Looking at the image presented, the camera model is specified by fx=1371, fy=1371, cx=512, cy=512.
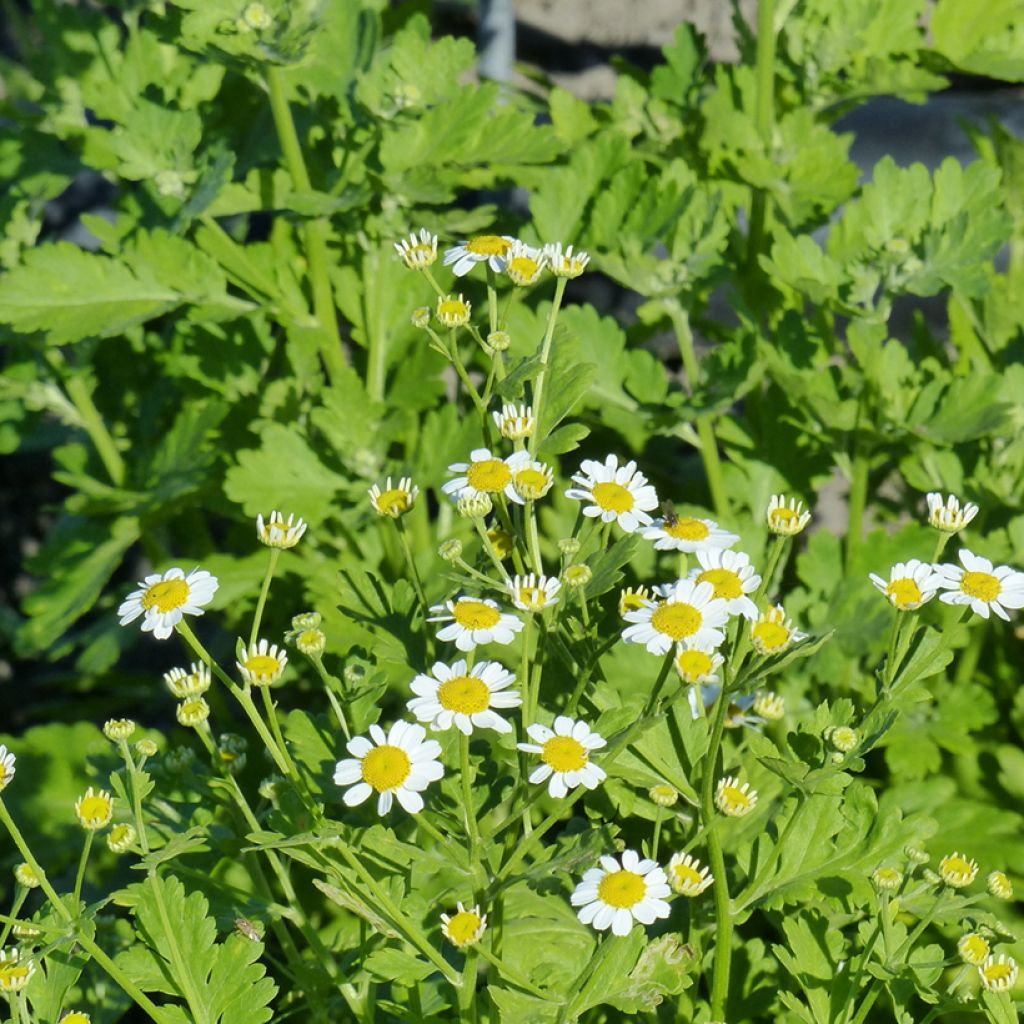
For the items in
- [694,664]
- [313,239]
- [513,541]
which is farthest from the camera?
[313,239]

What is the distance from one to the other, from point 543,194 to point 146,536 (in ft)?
3.25

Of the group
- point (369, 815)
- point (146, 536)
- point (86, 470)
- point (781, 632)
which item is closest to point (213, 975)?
point (369, 815)

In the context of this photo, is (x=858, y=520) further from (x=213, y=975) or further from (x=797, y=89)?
(x=213, y=975)

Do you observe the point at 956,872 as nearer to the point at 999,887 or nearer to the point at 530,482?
the point at 999,887

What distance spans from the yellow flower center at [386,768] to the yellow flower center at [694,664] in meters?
0.28

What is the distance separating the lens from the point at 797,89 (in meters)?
2.57

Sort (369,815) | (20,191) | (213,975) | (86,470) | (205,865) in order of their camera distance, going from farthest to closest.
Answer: (86,470)
(20,191)
(205,865)
(369,815)
(213,975)

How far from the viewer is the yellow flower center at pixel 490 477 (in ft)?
4.62

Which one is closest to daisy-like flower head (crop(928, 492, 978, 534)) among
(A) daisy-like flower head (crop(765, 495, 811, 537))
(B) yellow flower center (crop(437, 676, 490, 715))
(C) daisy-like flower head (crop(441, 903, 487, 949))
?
(A) daisy-like flower head (crop(765, 495, 811, 537))

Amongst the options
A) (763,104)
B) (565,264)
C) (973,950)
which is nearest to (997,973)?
(973,950)

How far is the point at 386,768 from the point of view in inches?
51.6

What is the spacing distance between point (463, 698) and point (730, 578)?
0.29 m

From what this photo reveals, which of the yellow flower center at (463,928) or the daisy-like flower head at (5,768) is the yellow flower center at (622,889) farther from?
the daisy-like flower head at (5,768)

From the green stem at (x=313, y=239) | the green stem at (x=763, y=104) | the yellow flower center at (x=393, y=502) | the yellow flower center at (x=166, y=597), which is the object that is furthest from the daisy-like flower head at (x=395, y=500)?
the green stem at (x=763, y=104)
